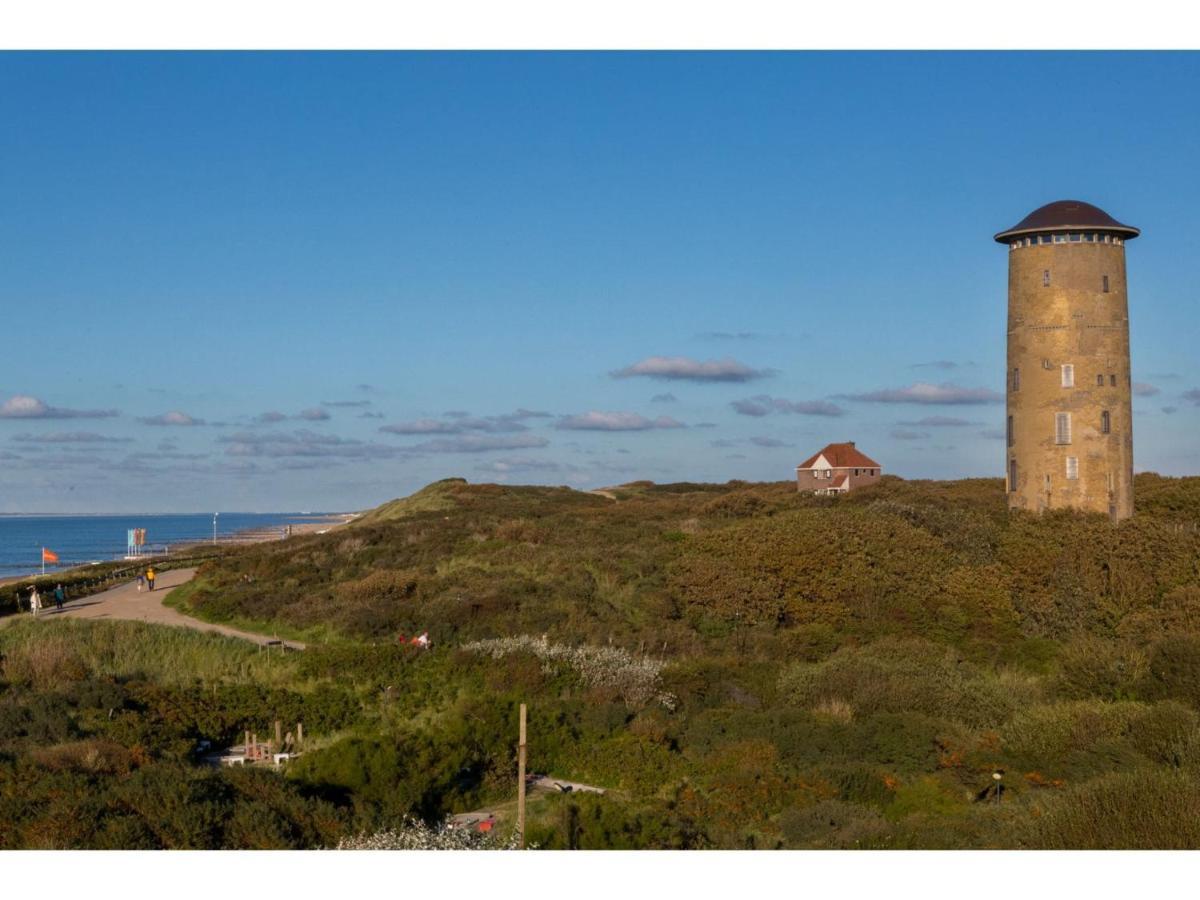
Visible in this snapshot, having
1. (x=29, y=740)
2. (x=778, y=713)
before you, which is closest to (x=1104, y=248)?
(x=778, y=713)

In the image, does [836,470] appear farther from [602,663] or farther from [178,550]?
[178,550]

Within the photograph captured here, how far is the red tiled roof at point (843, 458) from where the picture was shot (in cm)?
5819

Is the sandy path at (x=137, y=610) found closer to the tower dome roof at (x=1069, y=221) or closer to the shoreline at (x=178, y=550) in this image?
the shoreline at (x=178, y=550)

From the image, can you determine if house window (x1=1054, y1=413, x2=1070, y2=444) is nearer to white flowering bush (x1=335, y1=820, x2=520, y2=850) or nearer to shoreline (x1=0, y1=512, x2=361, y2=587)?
white flowering bush (x1=335, y1=820, x2=520, y2=850)

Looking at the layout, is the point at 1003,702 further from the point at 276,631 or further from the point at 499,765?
the point at 276,631

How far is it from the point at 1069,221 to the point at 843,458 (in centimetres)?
2541

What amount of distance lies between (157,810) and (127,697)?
7.45 m

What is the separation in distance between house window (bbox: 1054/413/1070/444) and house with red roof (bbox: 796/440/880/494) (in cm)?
2218

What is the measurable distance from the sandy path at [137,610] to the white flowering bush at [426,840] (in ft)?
43.9

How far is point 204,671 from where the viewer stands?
23516 millimetres

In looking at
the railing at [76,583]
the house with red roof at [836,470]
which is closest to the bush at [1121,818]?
the railing at [76,583]

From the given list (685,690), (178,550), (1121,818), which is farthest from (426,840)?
(178,550)

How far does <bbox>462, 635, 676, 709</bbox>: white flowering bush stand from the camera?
2200 cm

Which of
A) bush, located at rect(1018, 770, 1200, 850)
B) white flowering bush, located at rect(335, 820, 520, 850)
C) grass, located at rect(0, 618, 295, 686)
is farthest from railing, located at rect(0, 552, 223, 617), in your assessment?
bush, located at rect(1018, 770, 1200, 850)
